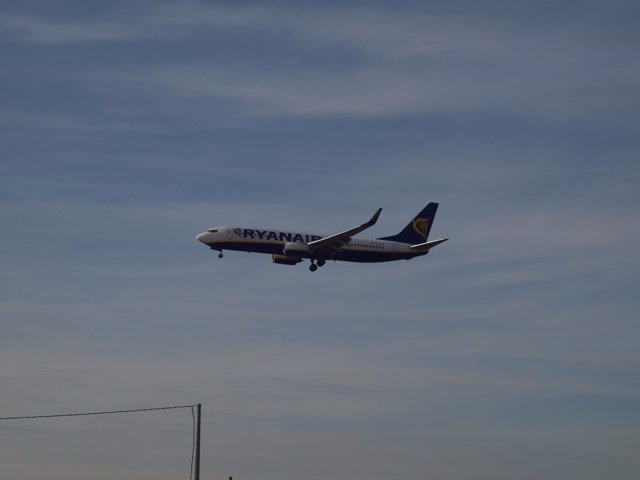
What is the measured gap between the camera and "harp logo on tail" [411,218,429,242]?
5920 inches

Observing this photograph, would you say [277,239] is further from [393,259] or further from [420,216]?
[420,216]

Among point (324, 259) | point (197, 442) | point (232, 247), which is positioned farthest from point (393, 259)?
point (197, 442)

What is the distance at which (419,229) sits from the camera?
150625 millimetres

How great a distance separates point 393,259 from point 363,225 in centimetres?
1321

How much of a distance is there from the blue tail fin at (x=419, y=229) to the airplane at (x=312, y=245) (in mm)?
4663

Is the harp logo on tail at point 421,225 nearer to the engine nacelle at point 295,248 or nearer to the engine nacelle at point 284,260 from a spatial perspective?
the engine nacelle at point 284,260

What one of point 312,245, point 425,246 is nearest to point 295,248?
point 312,245

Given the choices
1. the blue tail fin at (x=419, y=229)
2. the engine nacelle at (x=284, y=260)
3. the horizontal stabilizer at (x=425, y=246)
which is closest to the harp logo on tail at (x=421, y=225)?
the blue tail fin at (x=419, y=229)

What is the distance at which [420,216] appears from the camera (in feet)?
500

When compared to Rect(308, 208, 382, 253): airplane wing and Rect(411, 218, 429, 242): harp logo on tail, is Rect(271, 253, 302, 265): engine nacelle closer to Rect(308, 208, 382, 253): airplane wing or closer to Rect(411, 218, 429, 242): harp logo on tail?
Rect(308, 208, 382, 253): airplane wing

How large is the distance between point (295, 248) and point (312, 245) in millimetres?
2120

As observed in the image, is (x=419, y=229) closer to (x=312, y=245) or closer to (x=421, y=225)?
(x=421, y=225)

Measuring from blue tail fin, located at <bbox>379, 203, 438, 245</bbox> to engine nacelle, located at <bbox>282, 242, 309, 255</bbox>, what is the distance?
14901 millimetres

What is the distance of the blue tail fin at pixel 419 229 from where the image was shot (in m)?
147
